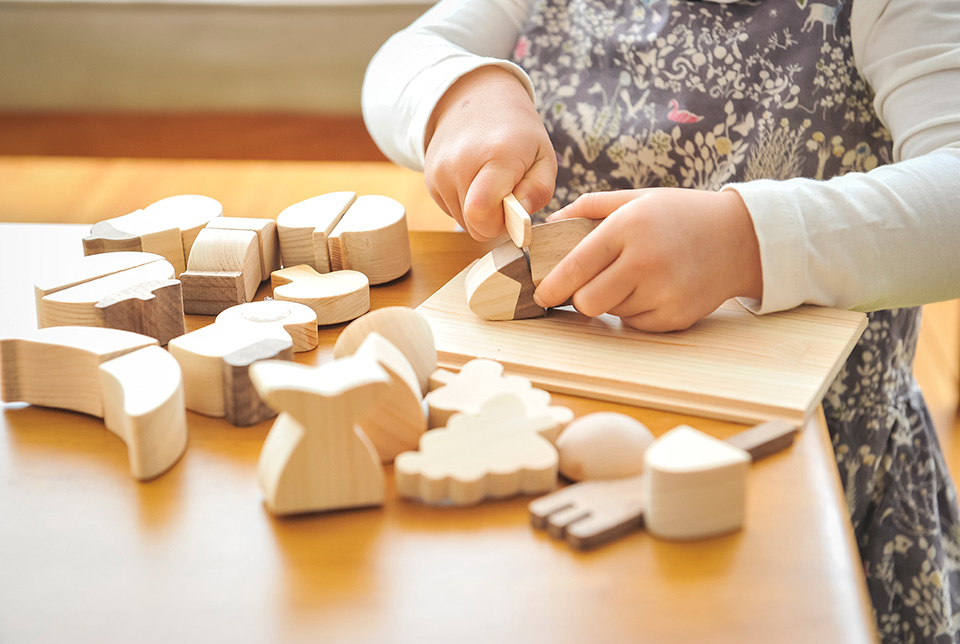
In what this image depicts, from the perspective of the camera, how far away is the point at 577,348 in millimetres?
507

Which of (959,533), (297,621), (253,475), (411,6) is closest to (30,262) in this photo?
(253,475)

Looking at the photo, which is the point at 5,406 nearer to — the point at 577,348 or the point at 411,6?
the point at 577,348

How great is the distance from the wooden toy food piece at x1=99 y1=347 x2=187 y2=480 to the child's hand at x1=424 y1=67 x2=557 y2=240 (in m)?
0.24

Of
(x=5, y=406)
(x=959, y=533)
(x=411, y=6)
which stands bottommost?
(x=959, y=533)

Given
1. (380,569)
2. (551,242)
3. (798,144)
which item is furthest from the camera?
(798,144)

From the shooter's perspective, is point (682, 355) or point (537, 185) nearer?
point (682, 355)

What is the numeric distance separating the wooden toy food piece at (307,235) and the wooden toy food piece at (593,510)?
0.98 feet

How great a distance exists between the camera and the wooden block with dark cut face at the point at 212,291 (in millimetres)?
564

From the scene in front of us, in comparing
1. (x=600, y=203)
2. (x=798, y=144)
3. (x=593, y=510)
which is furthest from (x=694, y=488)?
(x=798, y=144)

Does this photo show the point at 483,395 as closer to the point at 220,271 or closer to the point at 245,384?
the point at 245,384

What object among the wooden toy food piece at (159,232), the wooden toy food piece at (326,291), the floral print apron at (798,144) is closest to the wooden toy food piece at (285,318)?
the wooden toy food piece at (326,291)

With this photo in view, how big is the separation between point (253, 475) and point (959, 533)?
60 cm

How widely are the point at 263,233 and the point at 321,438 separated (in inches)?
11.3

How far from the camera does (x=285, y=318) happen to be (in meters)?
0.52
